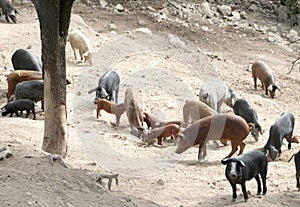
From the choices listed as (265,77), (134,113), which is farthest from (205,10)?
(134,113)

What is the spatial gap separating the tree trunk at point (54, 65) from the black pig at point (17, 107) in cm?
266

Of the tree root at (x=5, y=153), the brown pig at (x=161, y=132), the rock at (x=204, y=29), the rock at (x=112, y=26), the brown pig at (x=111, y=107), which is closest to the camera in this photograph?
the tree root at (x=5, y=153)

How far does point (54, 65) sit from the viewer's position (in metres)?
8.41

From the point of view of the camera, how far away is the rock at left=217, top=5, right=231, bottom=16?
21953 millimetres

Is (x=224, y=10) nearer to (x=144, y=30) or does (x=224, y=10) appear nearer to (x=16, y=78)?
(x=144, y=30)

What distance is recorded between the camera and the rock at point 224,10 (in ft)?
72.0

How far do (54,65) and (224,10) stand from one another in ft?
47.4

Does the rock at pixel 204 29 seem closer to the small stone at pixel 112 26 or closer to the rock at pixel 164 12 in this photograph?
the rock at pixel 164 12

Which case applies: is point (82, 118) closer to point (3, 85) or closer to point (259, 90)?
point (3, 85)

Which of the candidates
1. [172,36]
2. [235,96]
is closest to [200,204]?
[235,96]

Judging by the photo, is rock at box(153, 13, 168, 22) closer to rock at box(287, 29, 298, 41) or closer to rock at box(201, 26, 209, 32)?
rock at box(201, 26, 209, 32)

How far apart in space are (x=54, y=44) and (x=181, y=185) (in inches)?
101

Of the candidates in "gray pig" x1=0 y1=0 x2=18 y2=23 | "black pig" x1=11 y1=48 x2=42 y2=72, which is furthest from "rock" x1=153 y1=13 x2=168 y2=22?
"black pig" x1=11 y1=48 x2=42 y2=72

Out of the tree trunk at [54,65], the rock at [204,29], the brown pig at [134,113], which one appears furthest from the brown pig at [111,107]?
the rock at [204,29]
